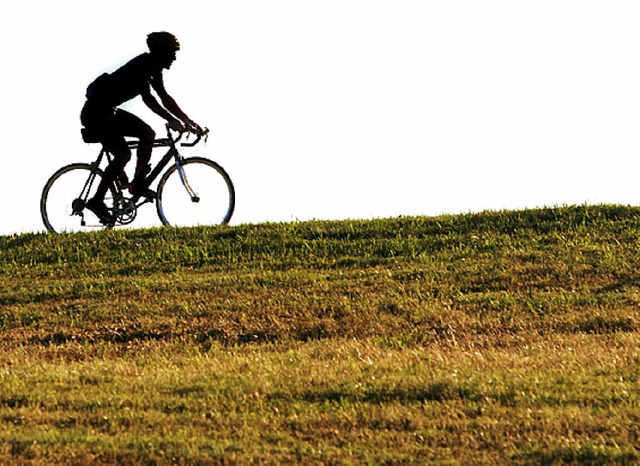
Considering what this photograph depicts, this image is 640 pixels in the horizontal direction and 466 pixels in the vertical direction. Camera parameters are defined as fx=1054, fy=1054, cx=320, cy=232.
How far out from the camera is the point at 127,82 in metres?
15.6

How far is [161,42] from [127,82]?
0.79 metres

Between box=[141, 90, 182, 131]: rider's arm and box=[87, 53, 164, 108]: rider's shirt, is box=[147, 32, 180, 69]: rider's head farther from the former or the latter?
box=[141, 90, 182, 131]: rider's arm

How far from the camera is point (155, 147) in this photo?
16234 mm

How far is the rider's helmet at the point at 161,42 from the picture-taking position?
610 inches

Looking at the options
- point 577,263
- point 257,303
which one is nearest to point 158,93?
point 257,303

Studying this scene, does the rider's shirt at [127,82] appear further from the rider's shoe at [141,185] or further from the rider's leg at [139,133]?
the rider's shoe at [141,185]

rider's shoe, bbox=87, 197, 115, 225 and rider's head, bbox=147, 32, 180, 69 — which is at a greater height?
rider's head, bbox=147, 32, 180, 69

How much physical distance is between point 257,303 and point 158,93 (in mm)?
3999

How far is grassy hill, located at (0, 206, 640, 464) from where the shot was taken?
7758 mm

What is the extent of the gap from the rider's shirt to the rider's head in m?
0.12

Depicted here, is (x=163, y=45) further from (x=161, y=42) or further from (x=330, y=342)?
(x=330, y=342)

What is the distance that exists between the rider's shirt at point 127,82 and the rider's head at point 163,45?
0.39 feet

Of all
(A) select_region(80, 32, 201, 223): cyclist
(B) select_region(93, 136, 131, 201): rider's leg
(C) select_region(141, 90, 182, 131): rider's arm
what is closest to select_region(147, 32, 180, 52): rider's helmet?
(A) select_region(80, 32, 201, 223): cyclist

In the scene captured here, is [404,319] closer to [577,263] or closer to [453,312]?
[453,312]
